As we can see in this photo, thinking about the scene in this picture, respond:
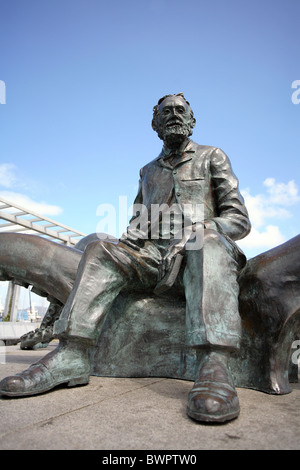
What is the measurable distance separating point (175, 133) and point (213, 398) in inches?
74.5

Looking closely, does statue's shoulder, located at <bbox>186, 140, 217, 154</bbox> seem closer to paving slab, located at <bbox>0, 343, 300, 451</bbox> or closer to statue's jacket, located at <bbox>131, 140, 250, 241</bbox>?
statue's jacket, located at <bbox>131, 140, 250, 241</bbox>

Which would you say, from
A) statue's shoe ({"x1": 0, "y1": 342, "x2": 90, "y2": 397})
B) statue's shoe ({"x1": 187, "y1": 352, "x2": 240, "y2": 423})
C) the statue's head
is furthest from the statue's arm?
statue's shoe ({"x1": 0, "y1": 342, "x2": 90, "y2": 397})

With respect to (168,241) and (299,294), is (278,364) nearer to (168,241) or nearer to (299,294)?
(299,294)

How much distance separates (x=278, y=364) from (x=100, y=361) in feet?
3.64

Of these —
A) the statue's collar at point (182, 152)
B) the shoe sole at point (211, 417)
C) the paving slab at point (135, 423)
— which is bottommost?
the paving slab at point (135, 423)

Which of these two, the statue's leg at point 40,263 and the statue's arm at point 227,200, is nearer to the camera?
the statue's arm at point 227,200

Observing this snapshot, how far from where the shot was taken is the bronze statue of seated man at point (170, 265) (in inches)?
69.4

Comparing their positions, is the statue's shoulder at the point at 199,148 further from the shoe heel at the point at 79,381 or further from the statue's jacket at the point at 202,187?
the shoe heel at the point at 79,381

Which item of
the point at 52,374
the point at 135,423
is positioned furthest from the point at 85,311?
the point at 135,423

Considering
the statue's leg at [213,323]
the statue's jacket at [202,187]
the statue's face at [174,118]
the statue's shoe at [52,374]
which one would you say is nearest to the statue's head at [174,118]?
the statue's face at [174,118]

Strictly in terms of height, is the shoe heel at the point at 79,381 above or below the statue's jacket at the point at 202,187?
below

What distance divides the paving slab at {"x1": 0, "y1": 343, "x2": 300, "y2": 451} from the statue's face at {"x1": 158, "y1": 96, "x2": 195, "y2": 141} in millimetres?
1738

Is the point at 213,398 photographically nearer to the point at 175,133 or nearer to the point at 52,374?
the point at 52,374
